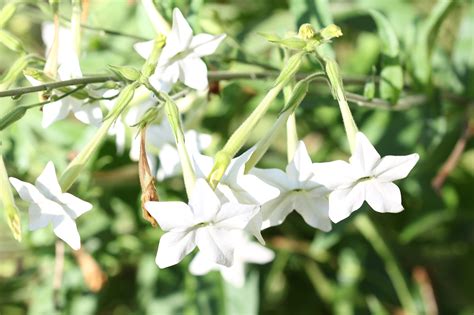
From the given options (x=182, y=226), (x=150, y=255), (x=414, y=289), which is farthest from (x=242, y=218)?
(x=414, y=289)

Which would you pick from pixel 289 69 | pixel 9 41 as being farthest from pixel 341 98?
pixel 9 41

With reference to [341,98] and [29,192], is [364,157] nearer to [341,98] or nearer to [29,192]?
[341,98]

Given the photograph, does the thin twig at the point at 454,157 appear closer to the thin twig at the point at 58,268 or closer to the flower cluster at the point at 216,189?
the flower cluster at the point at 216,189

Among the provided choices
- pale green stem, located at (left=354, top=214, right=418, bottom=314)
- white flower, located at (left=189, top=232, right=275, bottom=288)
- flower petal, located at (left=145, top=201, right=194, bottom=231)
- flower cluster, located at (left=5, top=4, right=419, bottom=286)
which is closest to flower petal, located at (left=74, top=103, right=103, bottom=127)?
flower cluster, located at (left=5, top=4, right=419, bottom=286)

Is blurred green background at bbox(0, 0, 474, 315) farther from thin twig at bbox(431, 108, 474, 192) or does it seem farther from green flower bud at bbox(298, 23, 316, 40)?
green flower bud at bbox(298, 23, 316, 40)

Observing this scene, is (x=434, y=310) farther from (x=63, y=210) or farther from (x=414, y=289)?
(x=63, y=210)

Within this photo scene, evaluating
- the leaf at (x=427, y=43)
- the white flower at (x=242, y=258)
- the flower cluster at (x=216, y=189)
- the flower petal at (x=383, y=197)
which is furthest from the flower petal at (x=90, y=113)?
the leaf at (x=427, y=43)
